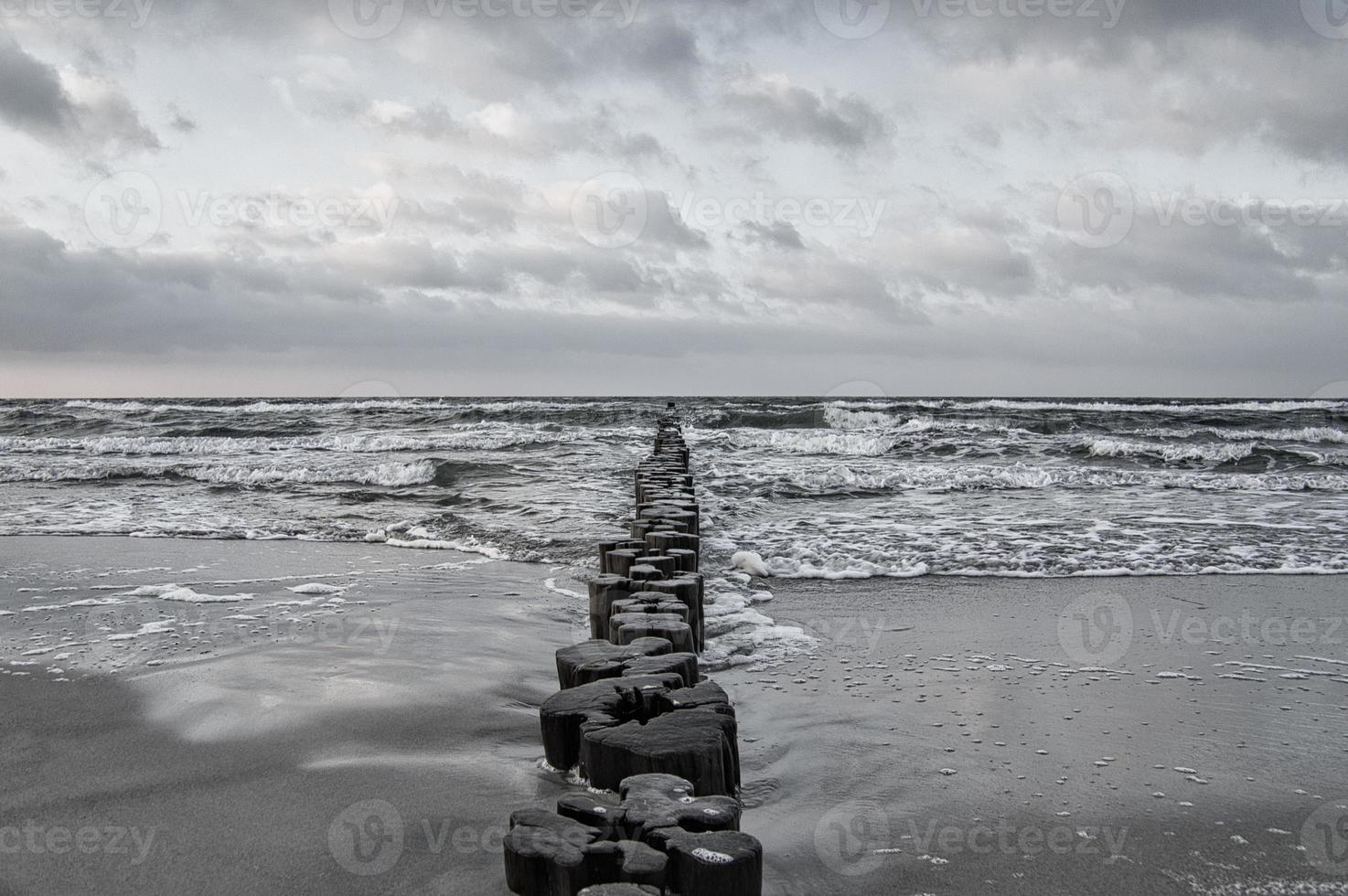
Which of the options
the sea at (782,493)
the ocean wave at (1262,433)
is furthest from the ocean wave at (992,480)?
the ocean wave at (1262,433)

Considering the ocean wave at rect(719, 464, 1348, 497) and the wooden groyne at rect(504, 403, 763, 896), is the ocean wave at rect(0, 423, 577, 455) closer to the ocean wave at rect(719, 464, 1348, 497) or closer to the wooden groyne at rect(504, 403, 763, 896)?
the ocean wave at rect(719, 464, 1348, 497)

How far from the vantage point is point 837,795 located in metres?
2.59

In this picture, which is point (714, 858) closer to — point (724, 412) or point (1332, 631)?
point (1332, 631)

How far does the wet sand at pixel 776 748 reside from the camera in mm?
2162

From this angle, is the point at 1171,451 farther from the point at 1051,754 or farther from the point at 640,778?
the point at 640,778

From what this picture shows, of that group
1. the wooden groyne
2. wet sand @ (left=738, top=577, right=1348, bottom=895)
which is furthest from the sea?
the wooden groyne

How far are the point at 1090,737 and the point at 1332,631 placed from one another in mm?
2582

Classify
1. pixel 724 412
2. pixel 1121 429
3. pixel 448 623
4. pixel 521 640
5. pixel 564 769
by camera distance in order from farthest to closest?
pixel 724 412 → pixel 1121 429 → pixel 448 623 → pixel 521 640 → pixel 564 769

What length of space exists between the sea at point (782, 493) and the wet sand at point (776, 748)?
198cm

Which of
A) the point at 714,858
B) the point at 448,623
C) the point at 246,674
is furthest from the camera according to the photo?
the point at 448,623

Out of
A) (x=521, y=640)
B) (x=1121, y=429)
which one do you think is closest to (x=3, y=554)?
(x=521, y=640)

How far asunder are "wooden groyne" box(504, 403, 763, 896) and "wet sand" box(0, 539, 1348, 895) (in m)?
0.32

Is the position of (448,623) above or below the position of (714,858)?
below

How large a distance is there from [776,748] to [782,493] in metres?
8.27
